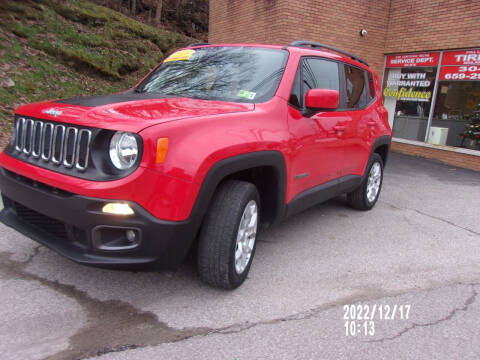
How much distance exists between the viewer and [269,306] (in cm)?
282

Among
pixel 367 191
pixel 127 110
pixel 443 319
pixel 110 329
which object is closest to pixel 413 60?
pixel 367 191

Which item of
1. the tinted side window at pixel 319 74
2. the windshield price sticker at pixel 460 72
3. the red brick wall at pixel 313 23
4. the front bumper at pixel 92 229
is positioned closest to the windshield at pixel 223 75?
the tinted side window at pixel 319 74

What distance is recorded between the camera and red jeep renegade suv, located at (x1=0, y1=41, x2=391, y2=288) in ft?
7.62

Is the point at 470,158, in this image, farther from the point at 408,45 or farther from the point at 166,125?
the point at 166,125

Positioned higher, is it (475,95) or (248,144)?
(475,95)

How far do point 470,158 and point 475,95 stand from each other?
1.44 meters

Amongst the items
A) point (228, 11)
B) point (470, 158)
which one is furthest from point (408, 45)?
point (228, 11)

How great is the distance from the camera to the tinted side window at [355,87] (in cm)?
443

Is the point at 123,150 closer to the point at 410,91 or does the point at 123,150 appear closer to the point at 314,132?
the point at 314,132

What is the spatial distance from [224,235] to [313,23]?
26.3ft

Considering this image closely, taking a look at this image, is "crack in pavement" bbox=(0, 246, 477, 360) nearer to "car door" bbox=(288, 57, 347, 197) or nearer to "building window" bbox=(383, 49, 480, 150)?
"car door" bbox=(288, 57, 347, 197)

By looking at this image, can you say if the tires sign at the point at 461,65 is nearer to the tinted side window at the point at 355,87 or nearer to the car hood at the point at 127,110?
the tinted side window at the point at 355,87

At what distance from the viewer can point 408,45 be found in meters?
10.2
